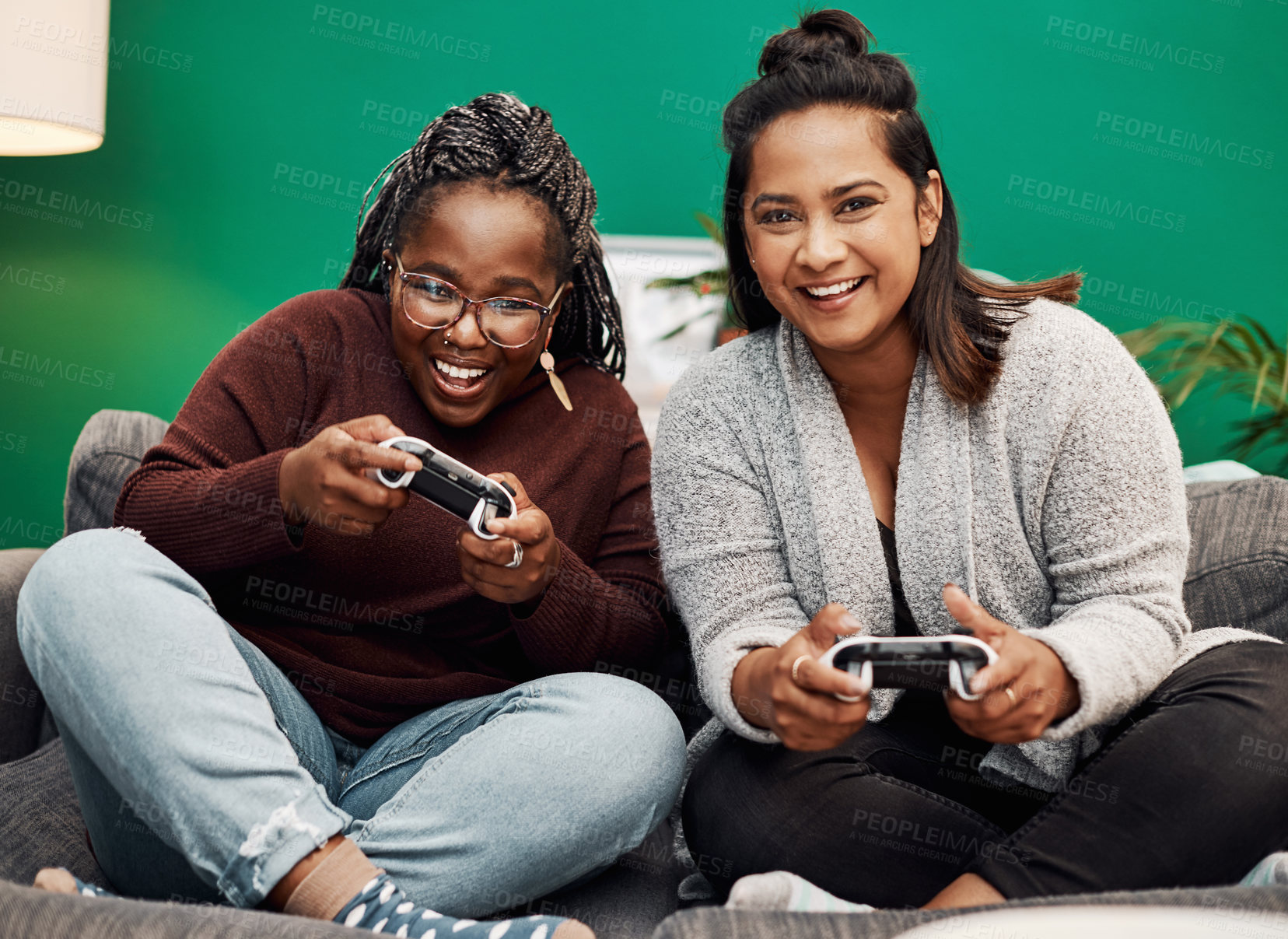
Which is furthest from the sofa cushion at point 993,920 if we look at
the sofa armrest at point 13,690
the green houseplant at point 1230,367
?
the green houseplant at point 1230,367

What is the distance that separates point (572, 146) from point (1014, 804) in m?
1.81

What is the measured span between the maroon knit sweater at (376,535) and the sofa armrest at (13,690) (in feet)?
0.78

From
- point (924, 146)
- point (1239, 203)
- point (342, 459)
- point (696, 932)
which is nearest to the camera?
point (696, 932)

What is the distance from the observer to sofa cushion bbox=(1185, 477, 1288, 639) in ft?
3.80

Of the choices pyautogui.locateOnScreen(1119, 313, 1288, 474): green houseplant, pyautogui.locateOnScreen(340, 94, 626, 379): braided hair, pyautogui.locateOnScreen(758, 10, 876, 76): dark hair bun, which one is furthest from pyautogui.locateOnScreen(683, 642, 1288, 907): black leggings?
pyautogui.locateOnScreen(1119, 313, 1288, 474): green houseplant

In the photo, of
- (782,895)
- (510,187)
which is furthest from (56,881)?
(510,187)

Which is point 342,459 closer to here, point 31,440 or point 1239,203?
point 31,440

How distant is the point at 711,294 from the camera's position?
1.98 meters

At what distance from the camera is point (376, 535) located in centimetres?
116

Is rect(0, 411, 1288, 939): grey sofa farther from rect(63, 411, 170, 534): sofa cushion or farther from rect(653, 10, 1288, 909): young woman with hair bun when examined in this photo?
rect(653, 10, 1288, 909): young woman with hair bun

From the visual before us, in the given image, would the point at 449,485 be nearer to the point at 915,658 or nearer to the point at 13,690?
the point at 915,658

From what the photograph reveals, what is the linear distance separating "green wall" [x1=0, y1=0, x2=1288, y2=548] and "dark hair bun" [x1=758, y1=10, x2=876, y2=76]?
3.99 ft

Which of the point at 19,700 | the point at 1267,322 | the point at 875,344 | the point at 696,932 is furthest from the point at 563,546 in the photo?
the point at 1267,322

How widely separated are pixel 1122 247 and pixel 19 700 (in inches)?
86.9
